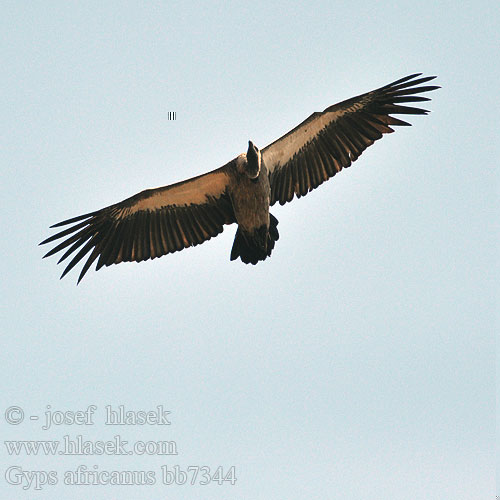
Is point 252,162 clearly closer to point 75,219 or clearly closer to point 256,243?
point 256,243

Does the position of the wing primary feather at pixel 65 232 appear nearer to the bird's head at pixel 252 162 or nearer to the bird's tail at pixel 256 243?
the bird's tail at pixel 256 243

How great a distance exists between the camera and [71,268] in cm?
1204

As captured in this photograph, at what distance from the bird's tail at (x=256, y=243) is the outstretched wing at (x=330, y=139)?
645 millimetres

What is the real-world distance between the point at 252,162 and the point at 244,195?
0.58m

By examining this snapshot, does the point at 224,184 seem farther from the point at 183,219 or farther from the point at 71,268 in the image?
the point at 71,268

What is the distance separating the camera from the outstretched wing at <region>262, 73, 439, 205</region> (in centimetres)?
1185

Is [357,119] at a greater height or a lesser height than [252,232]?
greater

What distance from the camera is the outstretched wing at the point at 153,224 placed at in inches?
478

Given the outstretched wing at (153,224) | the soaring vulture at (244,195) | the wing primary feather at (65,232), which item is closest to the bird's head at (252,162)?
the soaring vulture at (244,195)

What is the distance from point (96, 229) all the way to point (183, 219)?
1.16 metres

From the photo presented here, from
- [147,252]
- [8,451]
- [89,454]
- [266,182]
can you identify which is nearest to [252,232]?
[266,182]

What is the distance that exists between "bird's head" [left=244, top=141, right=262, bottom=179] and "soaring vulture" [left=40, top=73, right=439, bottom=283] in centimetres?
10

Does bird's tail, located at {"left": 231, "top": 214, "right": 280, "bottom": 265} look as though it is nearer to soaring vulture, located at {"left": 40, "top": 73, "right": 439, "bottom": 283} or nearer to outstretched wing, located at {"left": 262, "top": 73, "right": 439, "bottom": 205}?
soaring vulture, located at {"left": 40, "top": 73, "right": 439, "bottom": 283}

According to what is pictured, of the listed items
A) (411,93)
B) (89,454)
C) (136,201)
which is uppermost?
(411,93)
